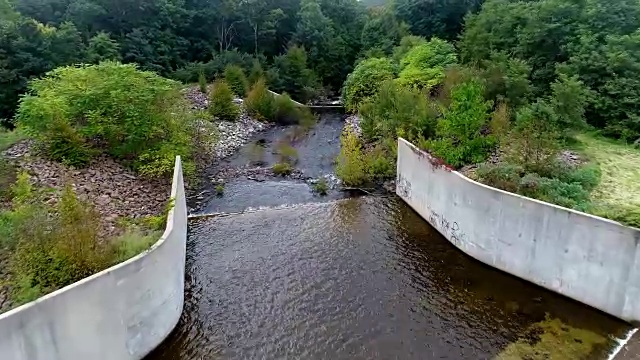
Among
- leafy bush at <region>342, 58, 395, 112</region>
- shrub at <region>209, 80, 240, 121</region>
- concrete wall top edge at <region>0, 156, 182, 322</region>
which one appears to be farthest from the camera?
shrub at <region>209, 80, 240, 121</region>

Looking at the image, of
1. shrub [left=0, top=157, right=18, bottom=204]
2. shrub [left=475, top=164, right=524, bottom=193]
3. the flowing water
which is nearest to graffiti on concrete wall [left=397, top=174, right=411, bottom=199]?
the flowing water

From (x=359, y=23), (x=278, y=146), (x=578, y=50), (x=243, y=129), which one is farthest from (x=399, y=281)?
(x=359, y=23)

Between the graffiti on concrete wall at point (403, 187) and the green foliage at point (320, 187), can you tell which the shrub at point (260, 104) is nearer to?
Result: the green foliage at point (320, 187)

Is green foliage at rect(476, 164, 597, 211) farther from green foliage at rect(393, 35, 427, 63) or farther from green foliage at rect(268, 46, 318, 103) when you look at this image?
green foliage at rect(268, 46, 318, 103)

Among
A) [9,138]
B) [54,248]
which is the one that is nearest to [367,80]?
[9,138]

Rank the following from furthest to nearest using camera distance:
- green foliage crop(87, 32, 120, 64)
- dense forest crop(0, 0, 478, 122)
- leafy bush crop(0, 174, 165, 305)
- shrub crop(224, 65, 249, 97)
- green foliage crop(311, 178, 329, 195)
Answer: shrub crop(224, 65, 249, 97)
green foliage crop(87, 32, 120, 64)
dense forest crop(0, 0, 478, 122)
green foliage crop(311, 178, 329, 195)
leafy bush crop(0, 174, 165, 305)

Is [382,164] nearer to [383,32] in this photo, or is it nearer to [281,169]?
[281,169]

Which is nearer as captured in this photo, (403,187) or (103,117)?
(103,117)
